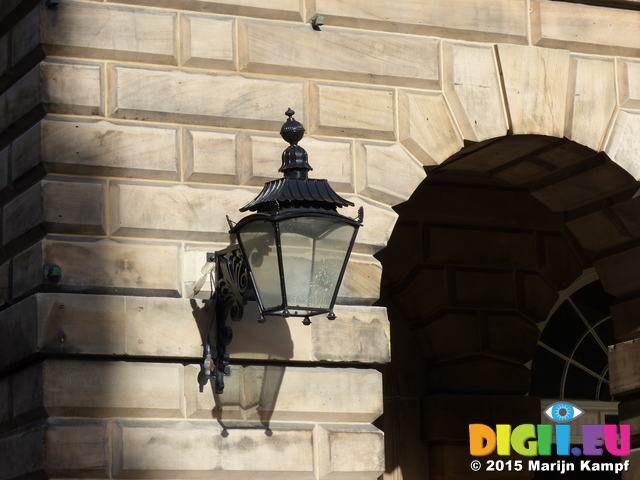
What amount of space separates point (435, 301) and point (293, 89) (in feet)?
12.1

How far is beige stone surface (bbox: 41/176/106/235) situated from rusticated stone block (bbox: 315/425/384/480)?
174cm

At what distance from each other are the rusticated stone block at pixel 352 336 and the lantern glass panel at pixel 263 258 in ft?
2.92

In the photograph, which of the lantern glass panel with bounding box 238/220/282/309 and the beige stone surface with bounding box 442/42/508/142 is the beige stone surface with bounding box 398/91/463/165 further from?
the lantern glass panel with bounding box 238/220/282/309

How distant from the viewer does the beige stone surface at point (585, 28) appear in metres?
8.84

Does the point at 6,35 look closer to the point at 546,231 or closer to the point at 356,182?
the point at 356,182

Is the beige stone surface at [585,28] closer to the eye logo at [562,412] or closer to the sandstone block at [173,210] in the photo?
the sandstone block at [173,210]

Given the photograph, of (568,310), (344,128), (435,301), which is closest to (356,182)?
(344,128)

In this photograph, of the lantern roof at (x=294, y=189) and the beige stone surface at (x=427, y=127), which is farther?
the beige stone surface at (x=427, y=127)

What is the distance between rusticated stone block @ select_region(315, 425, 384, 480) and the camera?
7.64m

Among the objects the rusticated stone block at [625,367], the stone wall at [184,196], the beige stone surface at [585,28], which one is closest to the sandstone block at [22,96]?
the stone wall at [184,196]

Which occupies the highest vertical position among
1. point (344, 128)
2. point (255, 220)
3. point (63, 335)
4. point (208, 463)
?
point (344, 128)

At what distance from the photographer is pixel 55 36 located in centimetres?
757

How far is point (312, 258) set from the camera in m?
6.86

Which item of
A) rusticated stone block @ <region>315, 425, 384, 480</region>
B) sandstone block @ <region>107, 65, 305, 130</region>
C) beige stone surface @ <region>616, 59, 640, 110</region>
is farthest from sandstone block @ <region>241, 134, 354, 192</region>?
beige stone surface @ <region>616, 59, 640, 110</region>
